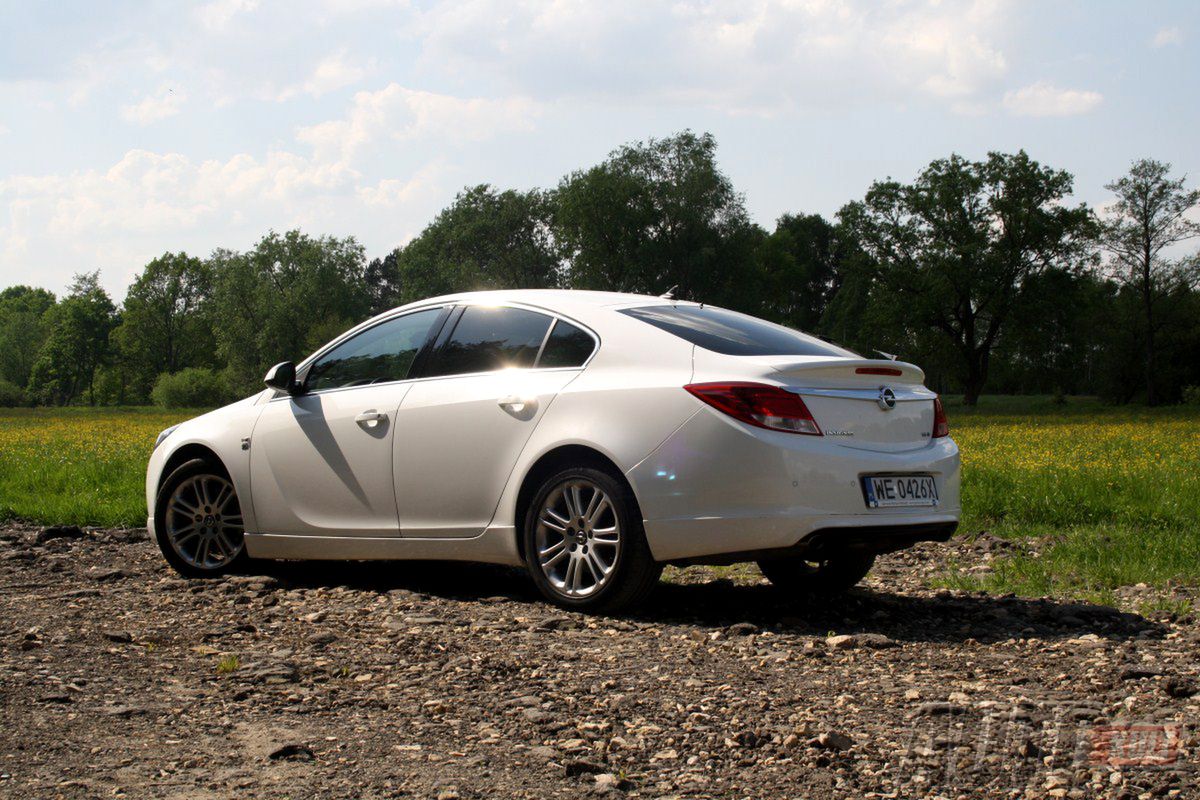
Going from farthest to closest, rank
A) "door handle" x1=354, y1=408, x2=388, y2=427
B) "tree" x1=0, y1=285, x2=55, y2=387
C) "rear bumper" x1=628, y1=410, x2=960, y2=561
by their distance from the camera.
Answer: "tree" x1=0, y1=285, x2=55, y2=387 → "door handle" x1=354, y1=408, x2=388, y2=427 → "rear bumper" x1=628, y1=410, x2=960, y2=561

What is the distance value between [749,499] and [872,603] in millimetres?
1357

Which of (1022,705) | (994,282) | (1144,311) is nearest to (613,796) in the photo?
(1022,705)

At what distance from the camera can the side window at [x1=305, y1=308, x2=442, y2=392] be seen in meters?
6.80

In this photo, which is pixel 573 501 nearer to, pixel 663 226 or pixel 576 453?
pixel 576 453

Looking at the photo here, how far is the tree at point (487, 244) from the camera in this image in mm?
86562

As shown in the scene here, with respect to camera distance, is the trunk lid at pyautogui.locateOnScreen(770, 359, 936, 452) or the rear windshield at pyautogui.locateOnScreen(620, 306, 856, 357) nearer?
the trunk lid at pyautogui.locateOnScreen(770, 359, 936, 452)

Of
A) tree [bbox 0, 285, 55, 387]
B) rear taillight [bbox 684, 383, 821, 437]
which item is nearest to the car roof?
rear taillight [bbox 684, 383, 821, 437]

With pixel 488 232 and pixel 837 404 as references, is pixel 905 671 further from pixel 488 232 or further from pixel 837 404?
pixel 488 232

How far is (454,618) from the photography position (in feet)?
18.7

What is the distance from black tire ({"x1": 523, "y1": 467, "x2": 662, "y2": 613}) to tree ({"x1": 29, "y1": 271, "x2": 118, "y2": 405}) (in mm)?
109889

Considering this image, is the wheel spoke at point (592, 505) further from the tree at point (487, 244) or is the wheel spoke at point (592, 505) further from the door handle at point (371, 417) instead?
the tree at point (487, 244)

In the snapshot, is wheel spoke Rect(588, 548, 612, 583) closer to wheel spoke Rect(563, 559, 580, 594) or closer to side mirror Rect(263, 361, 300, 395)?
wheel spoke Rect(563, 559, 580, 594)

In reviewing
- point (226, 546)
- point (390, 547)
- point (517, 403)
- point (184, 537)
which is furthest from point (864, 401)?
point (184, 537)

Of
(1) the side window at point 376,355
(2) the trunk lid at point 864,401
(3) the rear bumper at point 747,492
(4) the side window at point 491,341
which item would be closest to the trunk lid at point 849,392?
(2) the trunk lid at point 864,401
